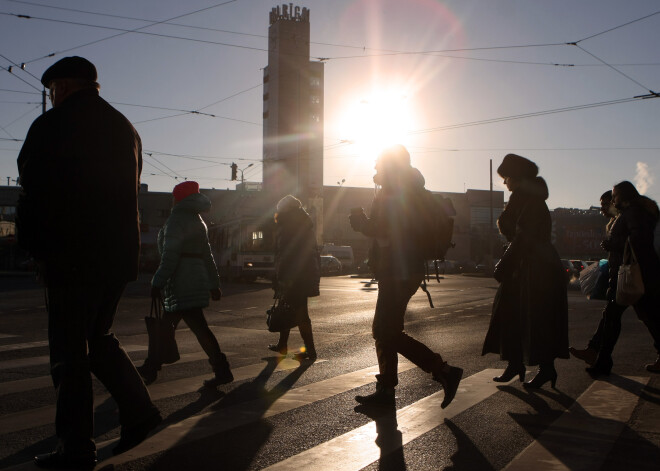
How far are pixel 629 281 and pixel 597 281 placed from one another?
99 centimetres

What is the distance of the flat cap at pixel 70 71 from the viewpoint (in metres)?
3.66

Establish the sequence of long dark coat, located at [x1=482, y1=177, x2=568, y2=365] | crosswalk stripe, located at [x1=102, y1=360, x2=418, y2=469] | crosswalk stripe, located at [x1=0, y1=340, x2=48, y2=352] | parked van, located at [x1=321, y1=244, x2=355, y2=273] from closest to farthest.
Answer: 1. crosswalk stripe, located at [x1=102, y1=360, x2=418, y2=469]
2. long dark coat, located at [x1=482, y1=177, x2=568, y2=365]
3. crosswalk stripe, located at [x1=0, y1=340, x2=48, y2=352]
4. parked van, located at [x1=321, y1=244, x2=355, y2=273]

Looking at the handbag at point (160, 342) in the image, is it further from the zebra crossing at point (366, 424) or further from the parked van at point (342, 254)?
the parked van at point (342, 254)

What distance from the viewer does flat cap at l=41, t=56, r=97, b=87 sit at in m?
3.66

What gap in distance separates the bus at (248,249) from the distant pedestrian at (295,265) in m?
22.0

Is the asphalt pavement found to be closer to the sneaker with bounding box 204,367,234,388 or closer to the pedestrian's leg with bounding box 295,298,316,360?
the sneaker with bounding box 204,367,234,388

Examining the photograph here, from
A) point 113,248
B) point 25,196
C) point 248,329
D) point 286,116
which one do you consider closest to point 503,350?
point 113,248

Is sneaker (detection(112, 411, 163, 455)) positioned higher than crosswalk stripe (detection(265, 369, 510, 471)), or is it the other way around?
sneaker (detection(112, 411, 163, 455))

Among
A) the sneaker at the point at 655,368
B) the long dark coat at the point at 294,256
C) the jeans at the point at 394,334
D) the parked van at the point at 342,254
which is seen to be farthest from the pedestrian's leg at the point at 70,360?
the parked van at the point at 342,254

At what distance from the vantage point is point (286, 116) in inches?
3905

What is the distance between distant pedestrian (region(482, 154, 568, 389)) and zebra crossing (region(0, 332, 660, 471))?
35 centimetres

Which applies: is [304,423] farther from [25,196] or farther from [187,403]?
[25,196]

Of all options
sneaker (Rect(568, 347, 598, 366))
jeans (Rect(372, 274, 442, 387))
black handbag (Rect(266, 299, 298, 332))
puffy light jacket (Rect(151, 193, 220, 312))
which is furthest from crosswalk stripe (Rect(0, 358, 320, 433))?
sneaker (Rect(568, 347, 598, 366))

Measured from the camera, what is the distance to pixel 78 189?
3457 mm
